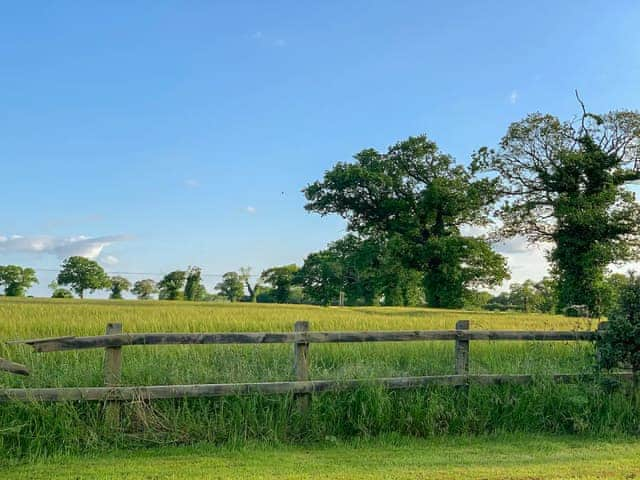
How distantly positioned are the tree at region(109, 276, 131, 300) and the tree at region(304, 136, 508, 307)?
38944 mm

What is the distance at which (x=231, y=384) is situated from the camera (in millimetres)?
6422

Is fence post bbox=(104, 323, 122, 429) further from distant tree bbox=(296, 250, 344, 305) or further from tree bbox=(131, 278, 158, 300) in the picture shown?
tree bbox=(131, 278, 158, 300)

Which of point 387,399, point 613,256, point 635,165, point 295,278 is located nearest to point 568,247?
point 613,256

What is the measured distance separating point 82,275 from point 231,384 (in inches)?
3413

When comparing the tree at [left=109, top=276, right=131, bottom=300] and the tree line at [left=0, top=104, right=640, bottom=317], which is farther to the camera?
the tree at [left=109, top=276, right=131, bottom=300]

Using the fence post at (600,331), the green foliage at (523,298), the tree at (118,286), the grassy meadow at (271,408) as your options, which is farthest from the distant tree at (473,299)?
the tree at (118,286)

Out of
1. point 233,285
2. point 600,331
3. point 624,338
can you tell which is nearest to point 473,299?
point 600,331

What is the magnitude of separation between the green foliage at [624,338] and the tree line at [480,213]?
17.7 m

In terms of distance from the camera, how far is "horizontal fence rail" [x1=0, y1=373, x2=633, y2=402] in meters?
6.06

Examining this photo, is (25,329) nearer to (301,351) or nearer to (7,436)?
(7,436)

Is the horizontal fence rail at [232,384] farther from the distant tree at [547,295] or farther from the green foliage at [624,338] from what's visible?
the distant tree at [547,295]

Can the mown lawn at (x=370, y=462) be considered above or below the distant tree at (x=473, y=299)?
below

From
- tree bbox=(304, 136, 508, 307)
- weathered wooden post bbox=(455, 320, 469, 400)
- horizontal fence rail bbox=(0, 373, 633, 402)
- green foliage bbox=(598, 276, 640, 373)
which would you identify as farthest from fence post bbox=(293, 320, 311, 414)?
tree bbox=(304, 136, 508, 307)

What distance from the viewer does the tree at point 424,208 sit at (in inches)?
1465
